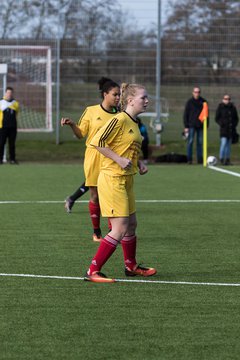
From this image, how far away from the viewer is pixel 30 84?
30812mm

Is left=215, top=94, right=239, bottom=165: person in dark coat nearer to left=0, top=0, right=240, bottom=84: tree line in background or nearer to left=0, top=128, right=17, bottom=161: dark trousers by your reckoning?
left=0, top=0, right=240, bottom=84: tree line in background

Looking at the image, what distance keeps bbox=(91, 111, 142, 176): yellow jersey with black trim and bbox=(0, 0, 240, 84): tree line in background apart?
69.5 feet

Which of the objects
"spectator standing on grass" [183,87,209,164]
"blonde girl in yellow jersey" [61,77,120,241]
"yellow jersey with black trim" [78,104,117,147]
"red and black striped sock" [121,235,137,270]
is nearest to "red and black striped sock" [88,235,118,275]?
"red and black striped sock" [121,235,137,270]

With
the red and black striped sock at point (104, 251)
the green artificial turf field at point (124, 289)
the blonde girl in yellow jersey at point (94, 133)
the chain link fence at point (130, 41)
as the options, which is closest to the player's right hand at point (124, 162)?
the red and black striped sock at point (104, 251)

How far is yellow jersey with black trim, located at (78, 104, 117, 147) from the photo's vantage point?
11.4 m

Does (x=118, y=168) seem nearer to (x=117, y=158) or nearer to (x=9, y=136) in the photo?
(x=117, y=158)

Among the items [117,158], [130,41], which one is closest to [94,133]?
[117,158]

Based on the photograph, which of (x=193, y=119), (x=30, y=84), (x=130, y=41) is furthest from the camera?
(x=30, y=84)

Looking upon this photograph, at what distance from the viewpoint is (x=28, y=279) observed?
867 cm

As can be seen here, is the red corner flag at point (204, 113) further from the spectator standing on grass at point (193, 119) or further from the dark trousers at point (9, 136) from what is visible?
the dark trousers at point (9, 136)

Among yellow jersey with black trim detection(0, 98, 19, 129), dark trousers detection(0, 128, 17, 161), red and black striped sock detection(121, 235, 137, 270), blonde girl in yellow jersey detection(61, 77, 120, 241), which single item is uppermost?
blonde girl in yellow jersey detection(61, 77, 120, 241)

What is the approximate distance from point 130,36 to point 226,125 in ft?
18.0

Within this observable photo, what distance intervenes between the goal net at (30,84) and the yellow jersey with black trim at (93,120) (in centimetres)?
1828

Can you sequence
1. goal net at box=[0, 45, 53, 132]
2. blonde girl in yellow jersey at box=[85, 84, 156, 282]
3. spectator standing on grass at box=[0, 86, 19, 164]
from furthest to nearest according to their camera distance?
1. goal net at box=[0, 45, 53, 132]
2. spectator standing on grass at box=[0, 86, 19, 164]
3. blonde girl in yellow jersey at box=[85, 84, 156, 282]
